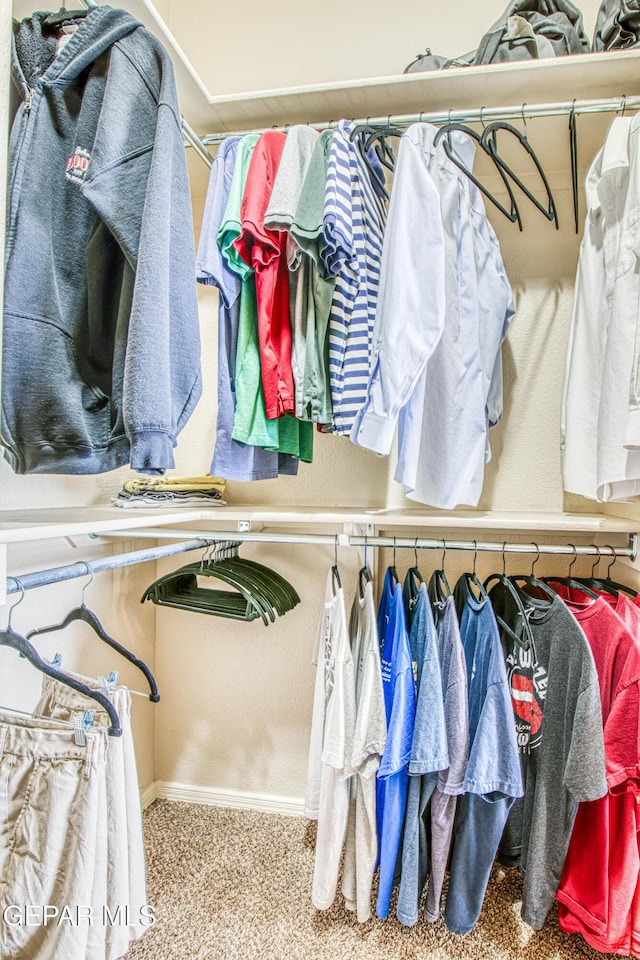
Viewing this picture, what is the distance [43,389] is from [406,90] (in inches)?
44.4

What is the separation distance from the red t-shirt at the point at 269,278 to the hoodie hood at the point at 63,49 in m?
0.40

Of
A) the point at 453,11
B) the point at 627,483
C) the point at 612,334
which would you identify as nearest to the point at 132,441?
the point at 612,334

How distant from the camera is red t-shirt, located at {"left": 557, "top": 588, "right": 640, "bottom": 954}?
1051 mm

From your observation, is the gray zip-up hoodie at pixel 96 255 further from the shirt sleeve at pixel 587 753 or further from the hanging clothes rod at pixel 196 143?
the shirt sleeve at pixel 587 753

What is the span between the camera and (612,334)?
101cm

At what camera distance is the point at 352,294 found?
1.12 m

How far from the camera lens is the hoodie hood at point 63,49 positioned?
758mm

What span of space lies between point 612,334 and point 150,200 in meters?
0.89

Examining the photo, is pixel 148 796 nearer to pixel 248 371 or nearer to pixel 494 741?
pixel 494 741

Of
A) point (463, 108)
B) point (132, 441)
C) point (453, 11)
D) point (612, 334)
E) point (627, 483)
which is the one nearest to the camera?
point (132, 441)

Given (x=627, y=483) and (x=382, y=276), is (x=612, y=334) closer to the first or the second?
(x=627, y=483)

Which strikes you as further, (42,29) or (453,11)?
(453,11)

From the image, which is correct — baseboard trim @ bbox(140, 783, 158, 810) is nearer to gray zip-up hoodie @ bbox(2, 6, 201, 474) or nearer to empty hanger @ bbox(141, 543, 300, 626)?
empty hanger @ bbox(141, 543, 300, 626)

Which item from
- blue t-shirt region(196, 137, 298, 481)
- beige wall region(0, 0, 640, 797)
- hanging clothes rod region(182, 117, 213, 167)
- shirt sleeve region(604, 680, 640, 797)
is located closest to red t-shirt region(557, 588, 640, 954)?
shirt sleeve region(604, 680, 640, 797)
